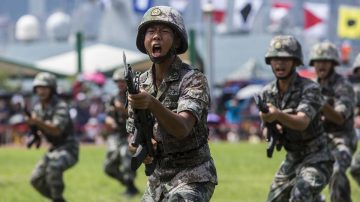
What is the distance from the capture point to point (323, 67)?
41.2 ft

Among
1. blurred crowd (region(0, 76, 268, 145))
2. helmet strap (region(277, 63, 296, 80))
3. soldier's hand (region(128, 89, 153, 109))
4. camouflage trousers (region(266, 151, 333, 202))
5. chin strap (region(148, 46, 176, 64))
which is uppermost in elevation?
chin strap (region(148, 46, 176, 64))

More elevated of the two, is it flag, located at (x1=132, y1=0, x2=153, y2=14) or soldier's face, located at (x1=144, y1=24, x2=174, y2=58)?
soldier's face, located at (x1=144, y1=24, x2=174, y2=58)

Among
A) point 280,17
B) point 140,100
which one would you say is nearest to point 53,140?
point 140,100

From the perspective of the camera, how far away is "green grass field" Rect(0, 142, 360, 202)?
56.0 ft

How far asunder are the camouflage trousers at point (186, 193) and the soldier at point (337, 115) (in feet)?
14.8

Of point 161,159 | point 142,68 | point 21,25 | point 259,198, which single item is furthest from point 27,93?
point 161,159

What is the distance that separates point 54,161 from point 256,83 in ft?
82.8

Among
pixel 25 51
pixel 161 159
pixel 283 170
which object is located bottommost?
pixel 25 51

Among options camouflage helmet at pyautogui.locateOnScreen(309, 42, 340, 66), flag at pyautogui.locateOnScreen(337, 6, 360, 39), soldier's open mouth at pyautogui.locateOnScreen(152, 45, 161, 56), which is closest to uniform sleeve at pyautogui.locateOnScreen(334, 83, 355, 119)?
camouflage helmet at pyautogui.locateOnScreen(309, 42, 340, 66)

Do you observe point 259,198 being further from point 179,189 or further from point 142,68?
point 142,68

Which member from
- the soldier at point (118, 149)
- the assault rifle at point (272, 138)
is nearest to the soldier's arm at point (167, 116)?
the assault rifle at point (272, 138)

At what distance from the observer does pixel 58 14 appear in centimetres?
5981

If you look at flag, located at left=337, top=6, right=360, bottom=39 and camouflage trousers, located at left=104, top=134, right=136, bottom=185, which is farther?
flag, located at left=337, top=6, right=360, bottom=39

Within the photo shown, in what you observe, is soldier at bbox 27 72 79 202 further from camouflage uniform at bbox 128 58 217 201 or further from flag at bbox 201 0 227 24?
flag at bbox 201 0 227 24
